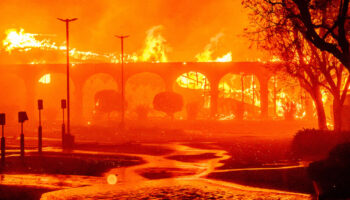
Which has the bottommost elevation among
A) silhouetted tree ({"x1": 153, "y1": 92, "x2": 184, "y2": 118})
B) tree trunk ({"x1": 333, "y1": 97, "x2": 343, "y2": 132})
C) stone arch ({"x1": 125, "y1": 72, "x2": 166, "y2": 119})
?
tree trunk ({"x1": 333, "y1": 97, "x2": 343, "y2": 132})

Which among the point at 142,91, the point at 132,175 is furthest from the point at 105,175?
the point at 142,91

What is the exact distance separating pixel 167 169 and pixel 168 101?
51.6 meters

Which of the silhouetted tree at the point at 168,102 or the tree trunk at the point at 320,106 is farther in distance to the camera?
the silhouetted tree at the point at 168,102

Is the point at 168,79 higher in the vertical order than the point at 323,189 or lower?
higher

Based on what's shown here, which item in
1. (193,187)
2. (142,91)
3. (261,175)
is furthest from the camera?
(142,91)

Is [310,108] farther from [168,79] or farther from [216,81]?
[168,79]

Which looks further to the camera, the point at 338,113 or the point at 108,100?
the point at 108,100

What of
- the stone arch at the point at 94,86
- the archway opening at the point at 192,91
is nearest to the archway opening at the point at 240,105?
the archway opening at the point at 192,91

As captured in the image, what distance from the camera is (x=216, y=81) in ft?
277

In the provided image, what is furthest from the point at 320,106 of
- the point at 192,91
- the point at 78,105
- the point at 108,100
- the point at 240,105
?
the point at 192,91

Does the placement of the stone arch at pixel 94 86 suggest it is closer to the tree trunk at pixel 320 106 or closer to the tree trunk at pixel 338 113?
the tree trunk at pixel 320 106

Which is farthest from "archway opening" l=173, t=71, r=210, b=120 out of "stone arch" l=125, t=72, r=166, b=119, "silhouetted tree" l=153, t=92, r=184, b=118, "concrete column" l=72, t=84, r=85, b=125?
"silhouetted tree" l=153, t=92, r=184, b=118

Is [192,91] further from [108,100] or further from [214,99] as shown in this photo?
[108,100]

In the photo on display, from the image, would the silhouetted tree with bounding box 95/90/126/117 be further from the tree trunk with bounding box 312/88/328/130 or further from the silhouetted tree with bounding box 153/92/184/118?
the tree trunk with bounding box 312/88/328/130
